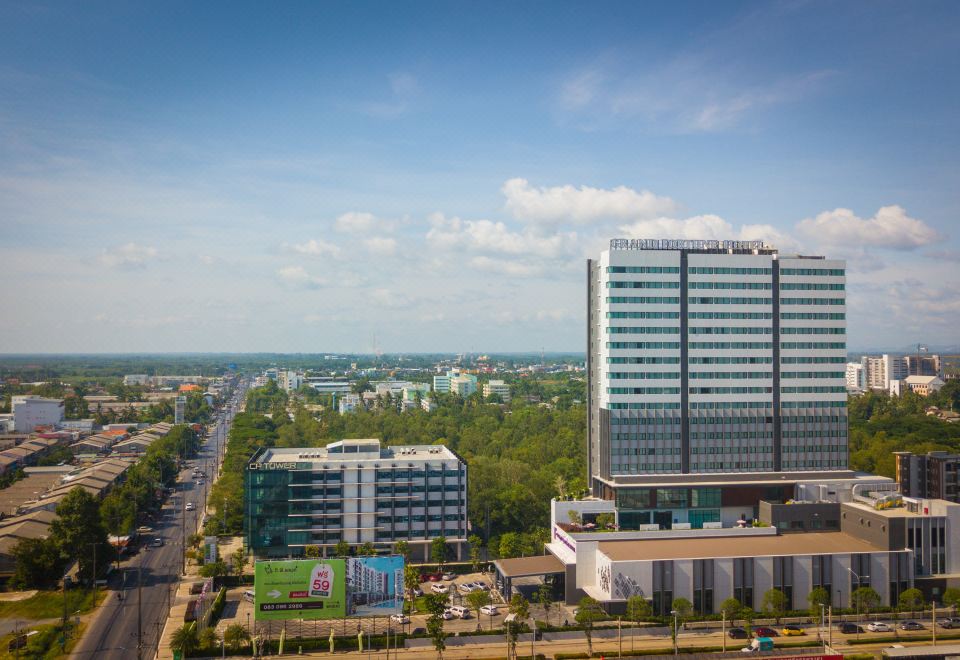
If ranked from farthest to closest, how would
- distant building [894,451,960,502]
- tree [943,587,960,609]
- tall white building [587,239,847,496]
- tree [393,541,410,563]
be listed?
tall white building [587,239,847,496] < distant building [894,451,960,502] < tree [393,541,410,563] < tree [943,587,960,609]

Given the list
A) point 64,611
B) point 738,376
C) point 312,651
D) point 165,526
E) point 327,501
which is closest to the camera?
point 312,651

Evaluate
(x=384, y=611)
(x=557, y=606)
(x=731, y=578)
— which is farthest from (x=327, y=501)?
(x=731, y=578)

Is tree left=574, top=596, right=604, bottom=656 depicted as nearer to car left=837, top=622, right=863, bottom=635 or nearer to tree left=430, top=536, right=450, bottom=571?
car left=837, top=622, right=863, bottom=635

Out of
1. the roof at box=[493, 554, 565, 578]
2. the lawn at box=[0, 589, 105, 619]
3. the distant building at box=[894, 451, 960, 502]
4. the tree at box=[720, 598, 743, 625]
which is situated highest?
the distant building at box=[894, 451, 960, 502]

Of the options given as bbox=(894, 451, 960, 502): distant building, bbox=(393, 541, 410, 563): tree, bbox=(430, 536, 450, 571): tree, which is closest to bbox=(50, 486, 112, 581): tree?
bbox=(393, 541, 410, 563): tree

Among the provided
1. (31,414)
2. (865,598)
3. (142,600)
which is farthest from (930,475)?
(31,414)

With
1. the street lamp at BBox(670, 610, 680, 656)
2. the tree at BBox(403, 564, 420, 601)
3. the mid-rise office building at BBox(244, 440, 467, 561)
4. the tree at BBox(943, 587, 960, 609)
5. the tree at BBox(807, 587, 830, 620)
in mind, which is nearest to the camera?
the street lamp at BBox(670, 610, 680, 656)

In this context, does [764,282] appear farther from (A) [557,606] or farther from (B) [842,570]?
(A) [557,606]

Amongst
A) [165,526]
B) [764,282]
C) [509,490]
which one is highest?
[764,282]

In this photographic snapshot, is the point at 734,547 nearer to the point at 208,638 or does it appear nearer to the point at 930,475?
the point at 930,475
